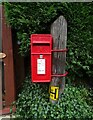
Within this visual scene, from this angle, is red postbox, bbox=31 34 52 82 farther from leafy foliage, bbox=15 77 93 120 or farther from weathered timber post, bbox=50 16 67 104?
leafy foliage, bbox=15 77 93 120

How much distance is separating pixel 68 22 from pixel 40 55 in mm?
579

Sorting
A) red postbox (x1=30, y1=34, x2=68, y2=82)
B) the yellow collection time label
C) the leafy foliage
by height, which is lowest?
the leafy foliage

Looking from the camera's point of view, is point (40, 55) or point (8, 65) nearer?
point (40, 55)

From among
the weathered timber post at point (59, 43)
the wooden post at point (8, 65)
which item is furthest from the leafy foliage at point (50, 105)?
the wooden post at point (8, 65)

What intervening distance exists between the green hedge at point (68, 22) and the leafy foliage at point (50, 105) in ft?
1.16

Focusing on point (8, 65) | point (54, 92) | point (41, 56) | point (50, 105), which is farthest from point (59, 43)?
point (8, 65)

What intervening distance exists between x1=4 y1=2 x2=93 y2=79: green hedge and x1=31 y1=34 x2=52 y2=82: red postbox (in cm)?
25

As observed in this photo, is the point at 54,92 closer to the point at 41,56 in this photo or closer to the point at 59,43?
the point at 41,56

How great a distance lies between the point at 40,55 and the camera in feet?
9.12

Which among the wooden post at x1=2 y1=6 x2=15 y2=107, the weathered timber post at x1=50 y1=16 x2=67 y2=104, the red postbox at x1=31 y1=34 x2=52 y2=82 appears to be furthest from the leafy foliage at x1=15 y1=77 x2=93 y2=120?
the wooden post at x1=2 y1=6 x2=15 y2=107

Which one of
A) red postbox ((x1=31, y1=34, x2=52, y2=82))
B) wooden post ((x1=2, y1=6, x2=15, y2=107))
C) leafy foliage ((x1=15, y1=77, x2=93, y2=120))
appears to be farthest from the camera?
wooden post ((x1=2, y1=6, x2=15, y2=107))

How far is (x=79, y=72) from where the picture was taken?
3.29 meters

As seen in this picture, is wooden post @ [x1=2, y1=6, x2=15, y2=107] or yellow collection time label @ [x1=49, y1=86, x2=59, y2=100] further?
wooden post @ [x1=2, y1=6, x2=15, y2=107]

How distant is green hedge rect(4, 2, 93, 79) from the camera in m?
2.89
